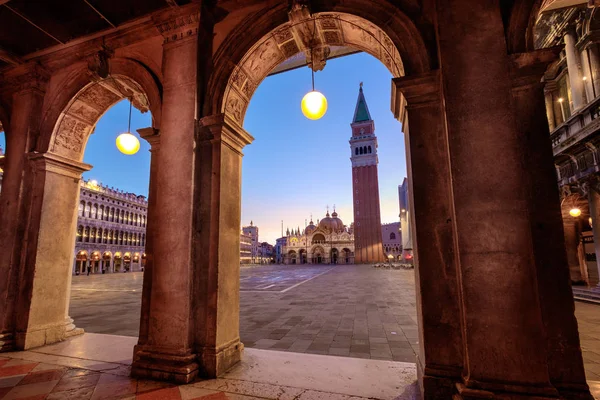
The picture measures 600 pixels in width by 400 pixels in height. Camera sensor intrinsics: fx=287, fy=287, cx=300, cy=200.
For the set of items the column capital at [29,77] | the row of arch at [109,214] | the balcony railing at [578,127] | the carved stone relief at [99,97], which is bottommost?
the carved stone relief at [99,97]

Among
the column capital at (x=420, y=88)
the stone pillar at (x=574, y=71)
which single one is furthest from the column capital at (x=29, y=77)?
the stone pillar at (x=574, y=71)

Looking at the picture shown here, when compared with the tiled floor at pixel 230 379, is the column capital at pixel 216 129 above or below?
above

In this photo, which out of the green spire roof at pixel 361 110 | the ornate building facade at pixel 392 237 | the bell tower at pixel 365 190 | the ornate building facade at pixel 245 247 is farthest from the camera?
the ornate building facade at pixel 245 247

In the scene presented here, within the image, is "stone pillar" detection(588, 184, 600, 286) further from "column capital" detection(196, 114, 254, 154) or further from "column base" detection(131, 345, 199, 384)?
"column base" detection(131, 345, 199, 384)

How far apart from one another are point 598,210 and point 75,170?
616 inches

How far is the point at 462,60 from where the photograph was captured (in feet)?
9.32

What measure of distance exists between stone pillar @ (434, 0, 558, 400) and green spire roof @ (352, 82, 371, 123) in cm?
7316

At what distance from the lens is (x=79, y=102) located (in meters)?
5.24

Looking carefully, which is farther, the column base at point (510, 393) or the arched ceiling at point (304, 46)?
the arched ceiling at point (304, 46)

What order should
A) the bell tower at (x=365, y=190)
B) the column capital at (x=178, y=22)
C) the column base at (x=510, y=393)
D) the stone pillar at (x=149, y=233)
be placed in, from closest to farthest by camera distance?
the column base at (x=510, y=393)
the stone pillar at (x=149, y=233)
the column capital at (x=178, y=22)
the bell tower at (x=365, y=190)

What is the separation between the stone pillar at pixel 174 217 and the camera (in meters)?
3.39

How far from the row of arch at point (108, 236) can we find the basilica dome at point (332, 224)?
4526 centimetres

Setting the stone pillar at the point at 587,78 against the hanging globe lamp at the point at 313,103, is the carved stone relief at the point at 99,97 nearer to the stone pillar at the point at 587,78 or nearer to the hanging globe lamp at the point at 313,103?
the hanging globe lamp at the point at 313,103

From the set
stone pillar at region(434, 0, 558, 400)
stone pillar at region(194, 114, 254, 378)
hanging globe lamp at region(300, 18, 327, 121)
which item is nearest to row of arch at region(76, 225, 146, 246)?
stone pillar at region(194, 114, 254, 378)
